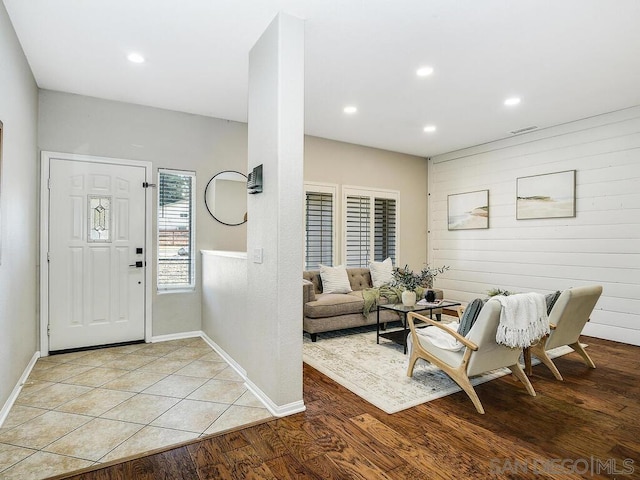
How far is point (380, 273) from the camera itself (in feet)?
18.4

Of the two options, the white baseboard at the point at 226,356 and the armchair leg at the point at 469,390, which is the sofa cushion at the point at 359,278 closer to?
the white baseboard at the point at 226,356

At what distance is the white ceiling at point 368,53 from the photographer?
2592 mm

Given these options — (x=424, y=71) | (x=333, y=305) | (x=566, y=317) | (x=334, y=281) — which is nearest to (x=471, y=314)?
(x=566, y=317)

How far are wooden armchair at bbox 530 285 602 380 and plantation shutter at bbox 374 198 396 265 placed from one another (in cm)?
337

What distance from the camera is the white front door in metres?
3.89

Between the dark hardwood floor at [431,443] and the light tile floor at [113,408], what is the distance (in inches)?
7.9

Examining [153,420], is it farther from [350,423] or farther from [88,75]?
[88,75]

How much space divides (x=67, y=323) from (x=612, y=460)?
16.0ft

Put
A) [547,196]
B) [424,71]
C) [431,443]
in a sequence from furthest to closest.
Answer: [547,196], [424,71], [431,443]

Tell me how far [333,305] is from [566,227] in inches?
137

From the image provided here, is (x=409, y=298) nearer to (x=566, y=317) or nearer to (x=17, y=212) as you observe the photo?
(x=566, y=317)

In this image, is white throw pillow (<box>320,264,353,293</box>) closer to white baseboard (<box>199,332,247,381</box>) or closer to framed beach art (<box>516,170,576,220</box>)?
white baseboard (<box>199,332,247,381</box>)

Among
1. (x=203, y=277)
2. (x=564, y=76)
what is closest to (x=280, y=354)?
(x=203, y=277)

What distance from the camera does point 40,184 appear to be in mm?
3789
